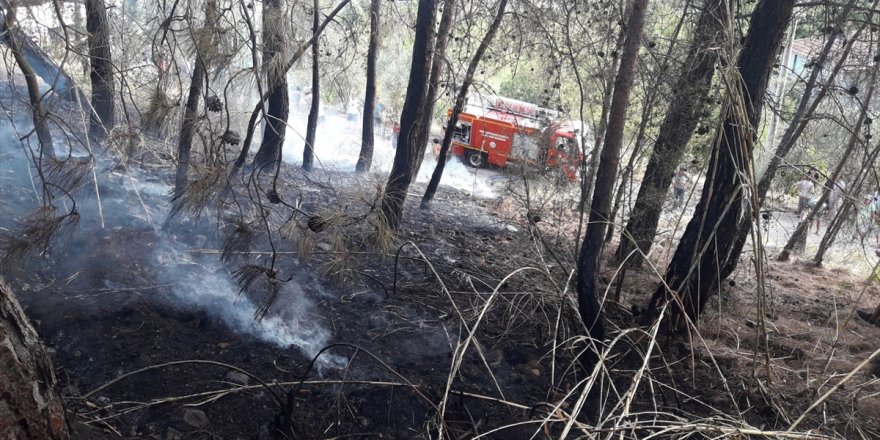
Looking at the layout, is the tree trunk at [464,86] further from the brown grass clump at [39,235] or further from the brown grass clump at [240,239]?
the brown grass clump at [39,235]

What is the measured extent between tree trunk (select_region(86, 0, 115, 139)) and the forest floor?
937 mm

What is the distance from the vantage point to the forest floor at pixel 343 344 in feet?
12.3

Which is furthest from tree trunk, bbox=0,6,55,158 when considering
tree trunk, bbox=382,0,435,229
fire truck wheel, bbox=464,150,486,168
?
fire truck wheel, bbox=464,150,486,168

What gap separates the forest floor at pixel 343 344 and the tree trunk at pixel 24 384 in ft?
2.30

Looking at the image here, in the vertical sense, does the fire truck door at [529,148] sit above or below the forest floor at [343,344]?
above

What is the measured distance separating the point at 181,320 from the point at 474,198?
8.40m

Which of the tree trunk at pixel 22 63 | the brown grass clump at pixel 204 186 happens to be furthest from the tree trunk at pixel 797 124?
the tree trunk at pixel 22 63

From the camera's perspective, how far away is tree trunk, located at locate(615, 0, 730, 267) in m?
6.28

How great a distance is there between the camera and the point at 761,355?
529 centimetres

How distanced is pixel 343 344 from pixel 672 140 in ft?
17.2

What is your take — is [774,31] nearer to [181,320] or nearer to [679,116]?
[679,116]

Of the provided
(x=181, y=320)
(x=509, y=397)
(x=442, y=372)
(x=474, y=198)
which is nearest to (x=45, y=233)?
(x=181, y=320)

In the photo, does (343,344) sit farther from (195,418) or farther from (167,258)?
(167,258)

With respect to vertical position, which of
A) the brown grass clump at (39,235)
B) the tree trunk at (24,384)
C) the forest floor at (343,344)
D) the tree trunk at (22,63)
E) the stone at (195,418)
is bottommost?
the stone at (195,418)
